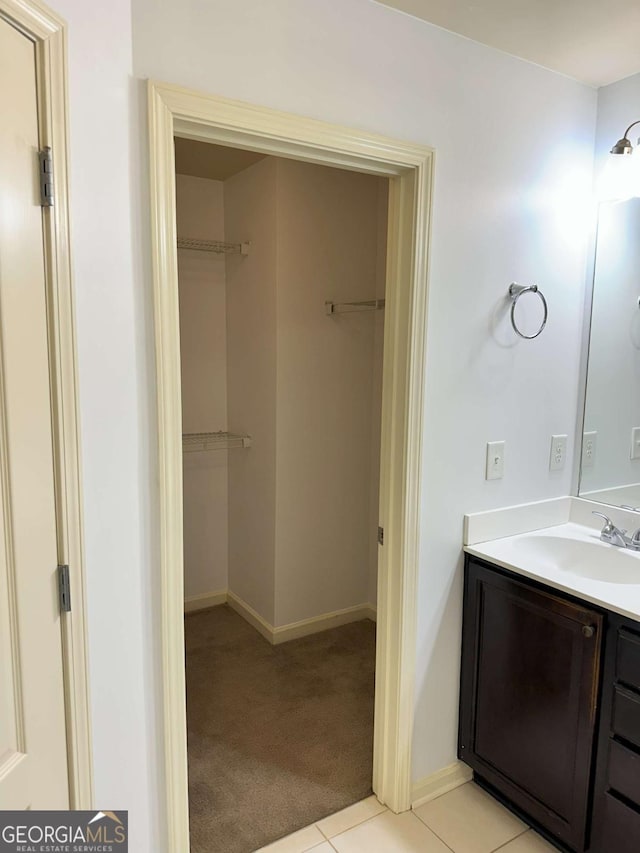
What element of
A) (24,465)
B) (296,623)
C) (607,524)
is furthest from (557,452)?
(24,465)

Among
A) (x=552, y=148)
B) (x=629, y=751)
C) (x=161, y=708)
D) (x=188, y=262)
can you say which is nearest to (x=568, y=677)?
(x=629, y=751)

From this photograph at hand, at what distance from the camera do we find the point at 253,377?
3182mm

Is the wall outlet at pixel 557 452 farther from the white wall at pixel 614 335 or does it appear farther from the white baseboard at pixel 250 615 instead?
the white baseboard at pixel 250 615

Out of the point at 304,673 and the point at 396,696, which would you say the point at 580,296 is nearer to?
the point at 396,696

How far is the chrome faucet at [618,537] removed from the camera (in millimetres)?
2018

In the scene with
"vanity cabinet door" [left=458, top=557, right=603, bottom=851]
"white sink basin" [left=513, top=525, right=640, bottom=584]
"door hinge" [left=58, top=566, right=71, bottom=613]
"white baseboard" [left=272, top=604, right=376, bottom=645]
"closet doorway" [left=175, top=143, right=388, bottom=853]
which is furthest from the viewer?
"white baseboard" [left=272, top=604, right=376, bottom=645]

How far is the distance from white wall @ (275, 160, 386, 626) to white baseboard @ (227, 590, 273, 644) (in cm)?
10

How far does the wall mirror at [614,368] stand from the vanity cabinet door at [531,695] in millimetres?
650

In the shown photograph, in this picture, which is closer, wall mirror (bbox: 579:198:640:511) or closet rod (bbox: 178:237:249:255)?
wall mirror (bbox: 579:198:640:511)

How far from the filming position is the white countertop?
5.55 ft

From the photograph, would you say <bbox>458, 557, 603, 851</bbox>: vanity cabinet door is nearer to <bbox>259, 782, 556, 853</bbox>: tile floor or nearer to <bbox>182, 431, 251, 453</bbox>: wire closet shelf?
<bbox>259, 782, 556, 853</bbox>: tile floor

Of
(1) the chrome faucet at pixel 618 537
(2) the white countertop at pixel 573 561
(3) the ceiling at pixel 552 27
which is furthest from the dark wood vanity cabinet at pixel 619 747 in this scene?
(3) the ceiling at pixel 552 27

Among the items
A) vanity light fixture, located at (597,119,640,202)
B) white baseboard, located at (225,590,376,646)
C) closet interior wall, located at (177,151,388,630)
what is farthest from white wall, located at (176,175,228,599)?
vanity light fixture, located at (597,119,640,202)

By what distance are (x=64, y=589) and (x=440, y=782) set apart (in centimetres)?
164
